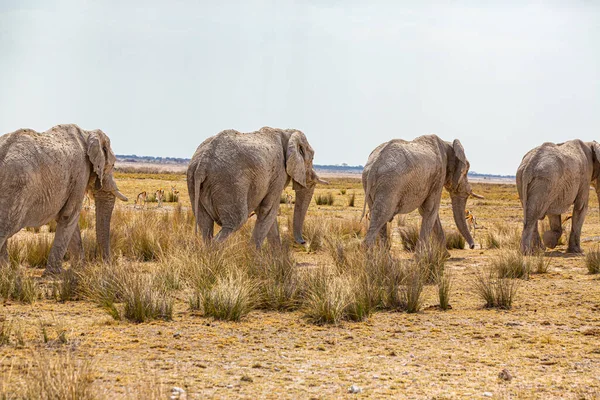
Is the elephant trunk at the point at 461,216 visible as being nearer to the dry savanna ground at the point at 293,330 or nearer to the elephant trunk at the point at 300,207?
the elephant trunk at the point at 300,207

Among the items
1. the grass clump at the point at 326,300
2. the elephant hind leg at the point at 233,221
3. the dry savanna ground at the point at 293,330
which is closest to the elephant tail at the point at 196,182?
the elephant hind leg at the point at 233,221

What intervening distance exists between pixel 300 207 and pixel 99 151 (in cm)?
520

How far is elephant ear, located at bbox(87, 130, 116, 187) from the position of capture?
1156 cm

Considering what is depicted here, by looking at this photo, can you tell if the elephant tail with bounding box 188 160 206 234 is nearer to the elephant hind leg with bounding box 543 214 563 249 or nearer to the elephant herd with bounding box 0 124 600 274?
the elephant herd with bounding box 0 124 600 274

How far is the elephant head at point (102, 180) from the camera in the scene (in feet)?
38.1

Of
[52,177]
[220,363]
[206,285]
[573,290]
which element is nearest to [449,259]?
[573,290]

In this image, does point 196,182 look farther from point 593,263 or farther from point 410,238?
point 593,263

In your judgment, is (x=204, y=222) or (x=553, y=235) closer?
(x=204, y=222)

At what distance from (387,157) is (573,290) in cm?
393

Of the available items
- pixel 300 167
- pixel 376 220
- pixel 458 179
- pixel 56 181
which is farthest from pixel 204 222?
pixel 458 179

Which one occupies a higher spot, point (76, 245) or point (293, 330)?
point (76, 245)

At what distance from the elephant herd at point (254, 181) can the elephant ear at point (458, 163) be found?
0.07ft

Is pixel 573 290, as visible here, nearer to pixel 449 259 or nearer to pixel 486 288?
pixel 486 288

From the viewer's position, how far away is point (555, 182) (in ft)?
50.1
